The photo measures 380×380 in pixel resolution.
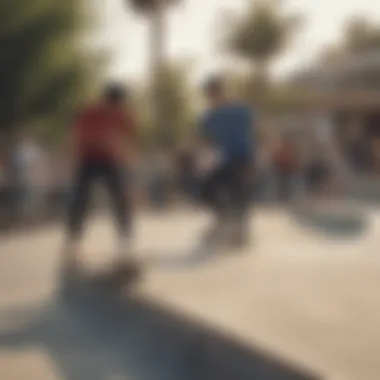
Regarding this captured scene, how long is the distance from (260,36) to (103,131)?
4271 centimetres

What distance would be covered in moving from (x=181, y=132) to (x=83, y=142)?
26.4 meters

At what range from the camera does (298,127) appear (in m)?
25.6

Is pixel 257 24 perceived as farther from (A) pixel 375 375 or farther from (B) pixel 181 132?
(A) pixel 375 375

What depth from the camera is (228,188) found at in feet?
31.8

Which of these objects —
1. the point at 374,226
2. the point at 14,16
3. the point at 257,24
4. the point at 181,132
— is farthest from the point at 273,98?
the point at 374,226

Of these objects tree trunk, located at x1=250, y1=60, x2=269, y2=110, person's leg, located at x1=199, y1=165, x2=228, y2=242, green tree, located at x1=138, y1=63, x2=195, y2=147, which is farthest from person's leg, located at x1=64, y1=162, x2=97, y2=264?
tree trunk, located at x1=250, y1=60, x2=269, y2=110

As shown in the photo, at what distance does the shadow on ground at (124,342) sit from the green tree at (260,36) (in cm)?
4137

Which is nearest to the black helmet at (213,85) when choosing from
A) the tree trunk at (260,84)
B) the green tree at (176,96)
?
the green tree at (176,96)

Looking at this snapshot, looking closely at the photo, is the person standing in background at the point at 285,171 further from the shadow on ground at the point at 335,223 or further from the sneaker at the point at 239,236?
the sneaker at the point at 239,236

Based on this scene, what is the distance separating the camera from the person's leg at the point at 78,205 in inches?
345

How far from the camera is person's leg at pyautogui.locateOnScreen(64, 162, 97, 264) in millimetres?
8758

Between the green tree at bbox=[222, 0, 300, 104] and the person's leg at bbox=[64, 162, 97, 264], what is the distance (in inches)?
1539

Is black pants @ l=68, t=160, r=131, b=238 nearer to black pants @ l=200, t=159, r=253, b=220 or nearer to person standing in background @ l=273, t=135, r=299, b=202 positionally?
black pants @ l=200, t=159, r=253, b=220

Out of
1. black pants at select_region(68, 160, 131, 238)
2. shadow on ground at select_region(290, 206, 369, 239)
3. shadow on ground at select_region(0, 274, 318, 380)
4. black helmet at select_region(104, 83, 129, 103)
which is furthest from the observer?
shadow on ground at select_region(290, 206, 369, 239)
